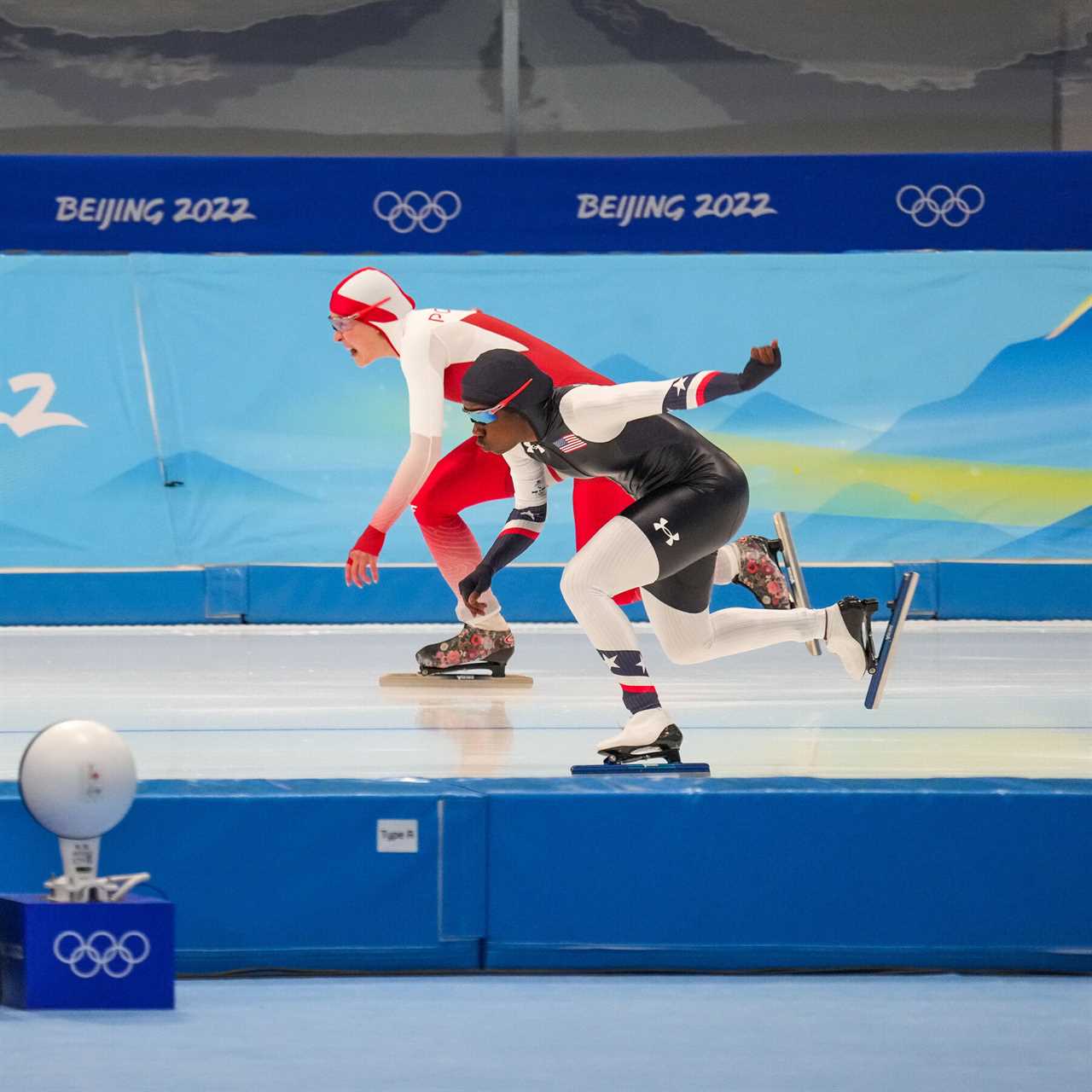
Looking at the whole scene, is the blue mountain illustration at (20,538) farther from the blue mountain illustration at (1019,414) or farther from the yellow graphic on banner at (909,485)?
the blue mountain illustration at (1019,414)

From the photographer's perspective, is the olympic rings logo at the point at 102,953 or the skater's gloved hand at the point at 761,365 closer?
the olympic rings logo at the point at 102,953

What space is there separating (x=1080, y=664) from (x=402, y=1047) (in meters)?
5.40

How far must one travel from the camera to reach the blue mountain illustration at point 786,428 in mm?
10297

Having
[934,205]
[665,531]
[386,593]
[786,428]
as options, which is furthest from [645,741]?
[786,428]

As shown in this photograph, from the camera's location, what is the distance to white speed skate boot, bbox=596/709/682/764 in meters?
4.52

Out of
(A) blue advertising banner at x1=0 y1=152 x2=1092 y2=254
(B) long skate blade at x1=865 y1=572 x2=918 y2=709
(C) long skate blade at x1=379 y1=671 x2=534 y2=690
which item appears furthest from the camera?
(A) blue advertising banner at x1=0 y1=152 x2=1092 y2=254

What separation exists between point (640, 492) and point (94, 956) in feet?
7.13

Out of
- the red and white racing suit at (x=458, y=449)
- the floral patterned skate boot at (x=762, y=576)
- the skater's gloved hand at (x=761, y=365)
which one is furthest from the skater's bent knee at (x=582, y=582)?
the floral patterned skate boot at (x=762, y=576)

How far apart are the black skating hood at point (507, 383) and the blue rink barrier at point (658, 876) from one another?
4.25 ft

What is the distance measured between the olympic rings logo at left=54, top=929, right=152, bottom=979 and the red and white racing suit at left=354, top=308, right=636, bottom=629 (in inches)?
114

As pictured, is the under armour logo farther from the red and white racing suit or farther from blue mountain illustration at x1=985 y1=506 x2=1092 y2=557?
blue mountain illustration at x1=985 y1=506 x2=1092 y2=557

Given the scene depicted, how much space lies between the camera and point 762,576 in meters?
6.30

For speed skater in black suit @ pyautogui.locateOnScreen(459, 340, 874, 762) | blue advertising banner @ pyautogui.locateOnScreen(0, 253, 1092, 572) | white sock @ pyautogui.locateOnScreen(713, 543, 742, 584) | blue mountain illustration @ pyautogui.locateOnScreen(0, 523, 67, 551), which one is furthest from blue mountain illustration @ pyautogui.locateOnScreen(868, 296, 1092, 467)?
speed skater in black suit @ pyautogui.locateOnScreen(459, 340, 874, 762)

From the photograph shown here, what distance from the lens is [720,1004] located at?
3203mm
